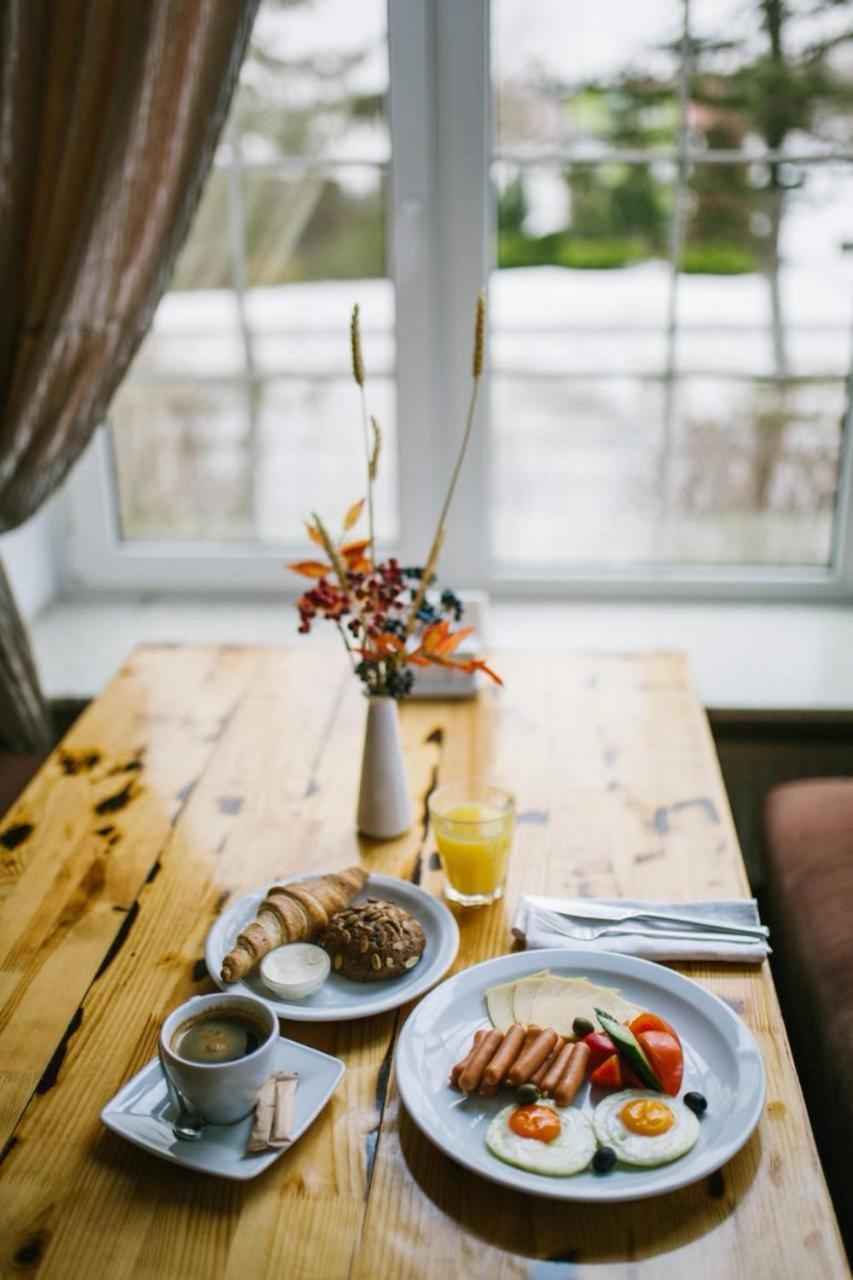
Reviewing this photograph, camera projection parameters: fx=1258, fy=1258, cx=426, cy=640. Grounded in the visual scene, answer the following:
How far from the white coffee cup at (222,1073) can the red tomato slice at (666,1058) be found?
1.05 feet

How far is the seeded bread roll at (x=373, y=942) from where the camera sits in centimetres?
122

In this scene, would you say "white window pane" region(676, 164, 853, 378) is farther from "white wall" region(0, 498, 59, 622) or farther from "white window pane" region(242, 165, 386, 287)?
"white wall" region(0, 498, 59, 622)

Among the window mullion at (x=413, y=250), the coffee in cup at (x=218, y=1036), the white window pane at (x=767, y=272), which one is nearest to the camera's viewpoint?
the coffee in cup at (x=218, y=1036)

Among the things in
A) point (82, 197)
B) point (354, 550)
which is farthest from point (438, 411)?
point (354, 550)

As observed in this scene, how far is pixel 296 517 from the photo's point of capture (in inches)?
→ 102

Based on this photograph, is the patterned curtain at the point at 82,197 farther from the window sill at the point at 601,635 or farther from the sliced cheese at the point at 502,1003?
the sliced cheese at the point at 502,1003

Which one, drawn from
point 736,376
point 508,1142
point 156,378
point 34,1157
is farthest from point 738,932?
point 156,378

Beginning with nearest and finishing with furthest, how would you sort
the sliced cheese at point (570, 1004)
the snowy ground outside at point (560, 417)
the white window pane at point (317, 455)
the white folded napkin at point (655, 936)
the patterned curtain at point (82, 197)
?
the sliced cheese at point (570, 1004), the white folded napkin at point (655, 936), the patterned curtain at point (82, 197), the snowy ground outside at point (560, 417), the white window pane at point (317, 455)

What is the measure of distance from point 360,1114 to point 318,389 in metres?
1.69

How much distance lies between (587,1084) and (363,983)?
0.84 ft

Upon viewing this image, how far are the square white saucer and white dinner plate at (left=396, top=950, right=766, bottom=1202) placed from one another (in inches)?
2.9

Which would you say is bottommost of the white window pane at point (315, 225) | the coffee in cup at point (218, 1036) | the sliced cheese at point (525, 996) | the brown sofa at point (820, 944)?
the brown sofa at point (820, 944)

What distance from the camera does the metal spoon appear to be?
1015 mm

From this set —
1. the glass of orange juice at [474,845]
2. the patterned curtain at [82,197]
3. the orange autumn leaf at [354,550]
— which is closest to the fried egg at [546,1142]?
the glass of orange juice at [474,845]
